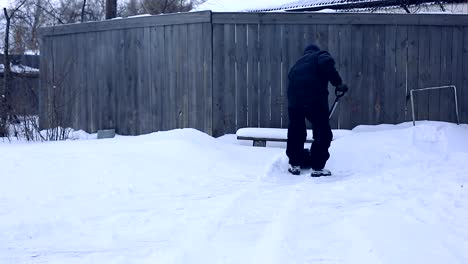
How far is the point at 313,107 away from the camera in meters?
7.74

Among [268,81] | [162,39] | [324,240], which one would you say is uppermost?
[162,39]

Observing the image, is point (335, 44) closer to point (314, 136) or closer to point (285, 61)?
point (285, 61)

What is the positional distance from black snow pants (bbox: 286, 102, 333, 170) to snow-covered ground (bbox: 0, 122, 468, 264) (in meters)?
0.28

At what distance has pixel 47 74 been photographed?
11.8 meters

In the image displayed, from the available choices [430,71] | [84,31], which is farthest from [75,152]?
[430,71]

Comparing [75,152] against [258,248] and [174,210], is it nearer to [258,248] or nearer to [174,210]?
[174,210]

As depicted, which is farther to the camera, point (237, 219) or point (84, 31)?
point (84, 31)

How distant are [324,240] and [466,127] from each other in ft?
19.8

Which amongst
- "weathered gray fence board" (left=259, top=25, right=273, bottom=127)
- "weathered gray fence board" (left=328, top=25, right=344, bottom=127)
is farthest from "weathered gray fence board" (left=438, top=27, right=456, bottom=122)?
"weathered gray fence board" (left=259, top=25, right=273, bottom=127)

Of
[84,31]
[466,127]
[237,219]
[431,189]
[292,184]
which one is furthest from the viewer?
[84,31]

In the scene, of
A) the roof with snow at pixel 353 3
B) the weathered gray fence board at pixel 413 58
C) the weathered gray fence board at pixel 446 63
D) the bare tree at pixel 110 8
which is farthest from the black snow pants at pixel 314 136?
the roof with snow at pixel 353 3

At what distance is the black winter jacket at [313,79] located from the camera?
7695 millimetres

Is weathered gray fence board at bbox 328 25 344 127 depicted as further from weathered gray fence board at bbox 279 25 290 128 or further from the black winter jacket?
the black winter jacket

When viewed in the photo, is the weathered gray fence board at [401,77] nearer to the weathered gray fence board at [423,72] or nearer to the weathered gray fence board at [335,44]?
the weathered gray fence board at [423,72]
